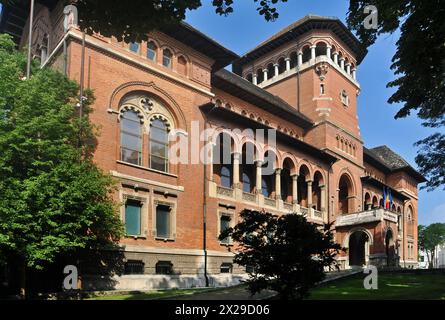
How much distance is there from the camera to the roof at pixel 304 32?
1806 inches


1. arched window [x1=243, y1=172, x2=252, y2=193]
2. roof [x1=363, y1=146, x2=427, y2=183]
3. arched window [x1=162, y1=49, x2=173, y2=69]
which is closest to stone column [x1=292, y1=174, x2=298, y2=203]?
arched window [x1=243, y1=172, x2=252, y2=193]

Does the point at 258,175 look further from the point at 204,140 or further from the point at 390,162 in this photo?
the point at 390,162

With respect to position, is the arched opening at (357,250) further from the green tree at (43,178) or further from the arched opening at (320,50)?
the green tree at (43,178)

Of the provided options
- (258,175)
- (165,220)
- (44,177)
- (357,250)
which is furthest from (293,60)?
(44,177)

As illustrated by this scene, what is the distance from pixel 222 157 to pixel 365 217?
1648cm

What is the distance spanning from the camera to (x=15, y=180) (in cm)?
1789

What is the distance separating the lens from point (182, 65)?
30.8 m

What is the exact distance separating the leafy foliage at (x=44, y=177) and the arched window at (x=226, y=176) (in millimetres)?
13292

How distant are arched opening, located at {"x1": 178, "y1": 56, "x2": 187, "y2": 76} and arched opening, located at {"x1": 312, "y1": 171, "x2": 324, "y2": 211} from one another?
59.0 ft

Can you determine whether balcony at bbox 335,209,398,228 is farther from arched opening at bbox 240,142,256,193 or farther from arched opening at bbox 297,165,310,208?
arched opening at bbox 240,142,256,193

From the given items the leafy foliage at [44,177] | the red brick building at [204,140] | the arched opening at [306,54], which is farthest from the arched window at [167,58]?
the arched opening at [306,54]

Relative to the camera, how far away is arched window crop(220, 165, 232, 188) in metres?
34.4
